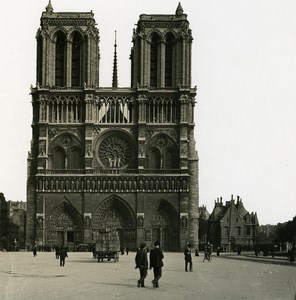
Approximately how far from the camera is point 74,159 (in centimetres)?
7719

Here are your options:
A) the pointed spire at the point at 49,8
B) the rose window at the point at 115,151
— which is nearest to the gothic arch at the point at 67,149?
the rose window at the point at 115,151

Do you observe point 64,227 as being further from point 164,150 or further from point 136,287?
point 136,287

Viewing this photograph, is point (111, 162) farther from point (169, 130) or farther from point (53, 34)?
point (53, 34)

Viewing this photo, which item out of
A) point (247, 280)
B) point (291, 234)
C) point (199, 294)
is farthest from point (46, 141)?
point (199, 294)

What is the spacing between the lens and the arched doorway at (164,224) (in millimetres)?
76000

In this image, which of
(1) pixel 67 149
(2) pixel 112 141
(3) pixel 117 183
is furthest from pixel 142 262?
(2) pixel 112 141

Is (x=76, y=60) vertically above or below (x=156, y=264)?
above

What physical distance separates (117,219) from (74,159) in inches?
317

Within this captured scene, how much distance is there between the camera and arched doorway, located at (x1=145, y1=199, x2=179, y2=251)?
76000 millimetres

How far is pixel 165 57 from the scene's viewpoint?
78.6 meters

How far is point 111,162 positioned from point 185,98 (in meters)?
10.7

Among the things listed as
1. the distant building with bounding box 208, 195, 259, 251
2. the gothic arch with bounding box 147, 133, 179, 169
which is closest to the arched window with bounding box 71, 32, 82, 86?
the gothic arch with bounding box 147, 133, 179, 169

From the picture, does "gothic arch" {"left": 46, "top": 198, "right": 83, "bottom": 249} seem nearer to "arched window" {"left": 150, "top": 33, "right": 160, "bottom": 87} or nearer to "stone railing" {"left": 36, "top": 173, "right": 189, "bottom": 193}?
"stone railing" {"left": 36, "top": 173, "right": 189, "bottom": 193}

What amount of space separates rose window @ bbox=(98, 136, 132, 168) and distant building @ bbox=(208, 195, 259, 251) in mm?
25471
